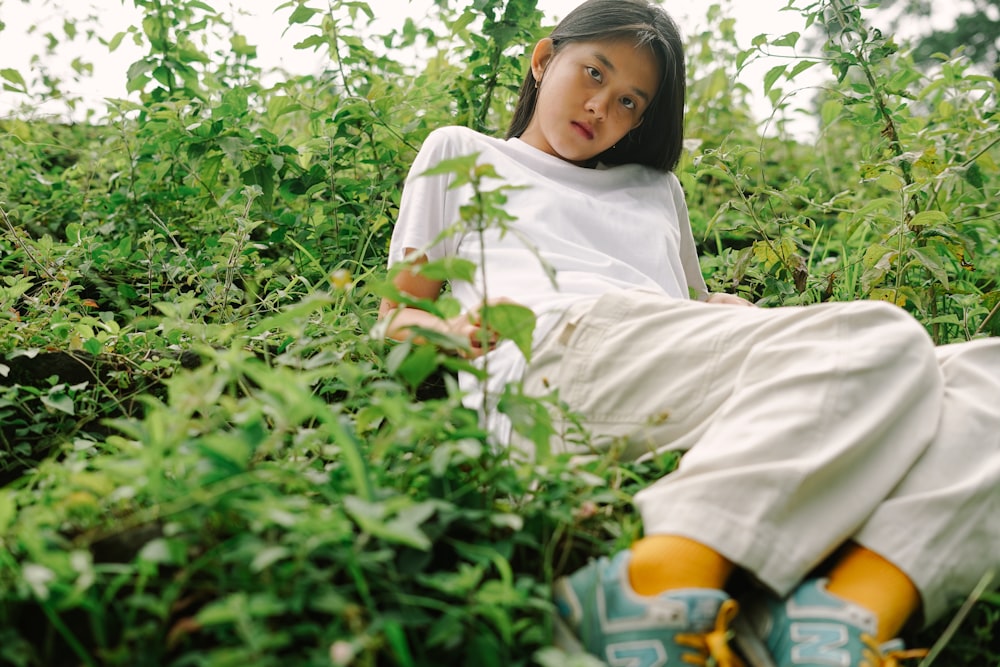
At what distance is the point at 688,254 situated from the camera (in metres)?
2.10

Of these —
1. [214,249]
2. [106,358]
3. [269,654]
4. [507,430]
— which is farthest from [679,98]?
[269,654]

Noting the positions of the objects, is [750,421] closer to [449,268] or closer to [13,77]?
[449,268]

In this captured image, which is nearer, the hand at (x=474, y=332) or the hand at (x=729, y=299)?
the hand at (x=474, y=332)

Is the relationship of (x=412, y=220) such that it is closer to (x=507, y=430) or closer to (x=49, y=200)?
(x=507, y=430)

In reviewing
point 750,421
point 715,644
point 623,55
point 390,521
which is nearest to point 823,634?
point 715,644

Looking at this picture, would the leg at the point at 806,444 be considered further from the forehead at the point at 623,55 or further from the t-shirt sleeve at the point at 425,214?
the forehead at the point at 623,55

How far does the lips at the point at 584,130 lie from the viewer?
6.18ft

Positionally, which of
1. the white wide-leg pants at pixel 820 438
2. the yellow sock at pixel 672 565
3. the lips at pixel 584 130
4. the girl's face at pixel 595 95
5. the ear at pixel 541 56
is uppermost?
the ear at pixel 541 56

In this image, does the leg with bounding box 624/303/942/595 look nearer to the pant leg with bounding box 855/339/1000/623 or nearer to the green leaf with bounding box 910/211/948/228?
the pant leg with bounding box 855/339/1000/623

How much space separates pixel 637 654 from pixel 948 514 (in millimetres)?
465

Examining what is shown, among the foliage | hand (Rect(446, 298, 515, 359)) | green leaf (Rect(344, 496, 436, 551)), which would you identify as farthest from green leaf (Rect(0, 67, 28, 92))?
green leaf (Rect(344, 496, 436, 551))

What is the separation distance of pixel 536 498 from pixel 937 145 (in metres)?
1.51

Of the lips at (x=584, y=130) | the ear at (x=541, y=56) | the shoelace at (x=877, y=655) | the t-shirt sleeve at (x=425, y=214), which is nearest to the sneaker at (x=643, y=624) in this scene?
the shoelace at (x=877, y=655)

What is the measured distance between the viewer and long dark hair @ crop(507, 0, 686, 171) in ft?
Answer: 6.25
